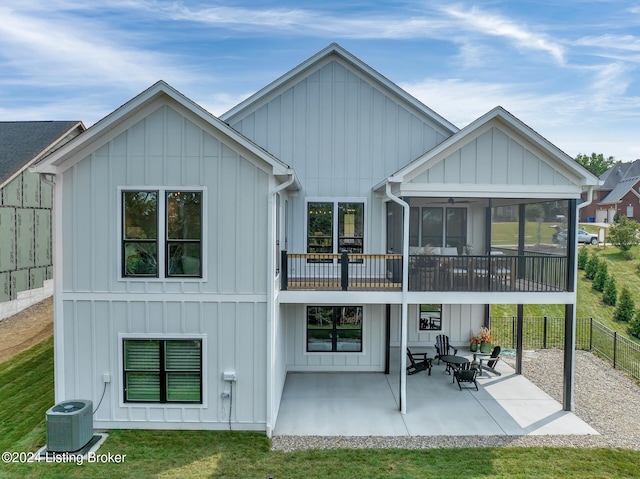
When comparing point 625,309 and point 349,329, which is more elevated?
point 349,329

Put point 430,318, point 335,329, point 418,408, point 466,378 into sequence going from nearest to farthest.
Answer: point 418,408, point 466,378, point 335,329, point 430,318

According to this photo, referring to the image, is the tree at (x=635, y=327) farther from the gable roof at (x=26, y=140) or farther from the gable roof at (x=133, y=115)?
the gable roof at (x=26, y=140)

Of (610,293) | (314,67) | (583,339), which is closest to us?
(314,67)

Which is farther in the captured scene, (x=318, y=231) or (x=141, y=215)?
(x=318, y=231)

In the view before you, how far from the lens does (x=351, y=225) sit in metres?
12.5

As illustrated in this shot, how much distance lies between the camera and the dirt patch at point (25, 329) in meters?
14.5

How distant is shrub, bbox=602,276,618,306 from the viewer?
21656 mm

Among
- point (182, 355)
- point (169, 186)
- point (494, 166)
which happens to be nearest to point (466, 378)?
point (494, 166)

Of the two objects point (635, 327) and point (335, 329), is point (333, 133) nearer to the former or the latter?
point (335, 329)

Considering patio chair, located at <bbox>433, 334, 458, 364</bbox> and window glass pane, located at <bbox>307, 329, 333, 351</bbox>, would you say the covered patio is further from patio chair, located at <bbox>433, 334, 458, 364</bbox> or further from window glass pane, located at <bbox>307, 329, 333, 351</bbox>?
patio chair, located at <bbox>433, 334, 458, 364</bbox>

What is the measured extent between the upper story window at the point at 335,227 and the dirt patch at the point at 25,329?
10.7 m

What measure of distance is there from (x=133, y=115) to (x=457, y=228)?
10.3m

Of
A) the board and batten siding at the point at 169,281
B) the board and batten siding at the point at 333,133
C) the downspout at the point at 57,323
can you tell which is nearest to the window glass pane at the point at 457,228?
the board and batten siding at the point at 333,133

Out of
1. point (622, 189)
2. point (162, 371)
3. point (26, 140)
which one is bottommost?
A: point (162, 371)
